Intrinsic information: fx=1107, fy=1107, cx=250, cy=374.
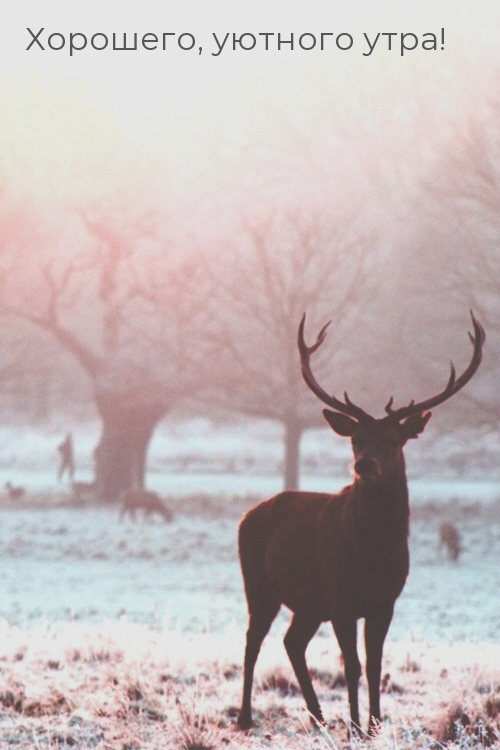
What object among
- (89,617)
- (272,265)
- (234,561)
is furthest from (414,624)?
(272,265)

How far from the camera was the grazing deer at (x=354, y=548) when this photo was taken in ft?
18.7

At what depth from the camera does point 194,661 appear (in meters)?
8.36

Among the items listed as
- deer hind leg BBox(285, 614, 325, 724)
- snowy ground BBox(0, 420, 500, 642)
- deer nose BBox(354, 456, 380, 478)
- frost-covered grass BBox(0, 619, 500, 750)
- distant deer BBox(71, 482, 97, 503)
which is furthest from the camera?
distant deer BBox(71, 482, 97, 503)

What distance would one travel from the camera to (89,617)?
1444 centimetres

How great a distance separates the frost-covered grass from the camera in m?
6.07

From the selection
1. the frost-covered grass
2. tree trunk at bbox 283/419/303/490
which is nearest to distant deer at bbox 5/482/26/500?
tree trunk at bbox 283/419/303/490

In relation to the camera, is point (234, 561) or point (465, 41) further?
point (465, 41)

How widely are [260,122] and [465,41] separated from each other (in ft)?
26.3

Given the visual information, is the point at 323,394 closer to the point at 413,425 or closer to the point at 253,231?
the point at 413,425

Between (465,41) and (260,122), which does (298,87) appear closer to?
(260,122)

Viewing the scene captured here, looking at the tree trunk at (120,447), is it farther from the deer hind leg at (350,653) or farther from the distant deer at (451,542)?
the deer hind leg at (350,653)

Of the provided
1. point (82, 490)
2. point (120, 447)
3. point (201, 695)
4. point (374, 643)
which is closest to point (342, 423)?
point (374, 643)

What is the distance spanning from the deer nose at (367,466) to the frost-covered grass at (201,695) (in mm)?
1247

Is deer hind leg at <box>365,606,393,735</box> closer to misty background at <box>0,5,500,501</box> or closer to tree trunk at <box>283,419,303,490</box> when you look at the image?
misty background at <box>0,5,500,501</box>
